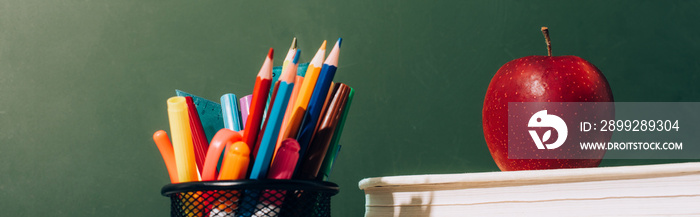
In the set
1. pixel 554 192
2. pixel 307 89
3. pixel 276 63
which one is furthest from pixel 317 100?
pixel 276 63

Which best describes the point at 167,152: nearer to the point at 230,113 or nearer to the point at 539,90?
the point at 230,113

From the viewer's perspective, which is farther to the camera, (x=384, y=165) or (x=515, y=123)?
(x=384, y=165)

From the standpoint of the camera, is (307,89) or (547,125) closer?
(307,89)

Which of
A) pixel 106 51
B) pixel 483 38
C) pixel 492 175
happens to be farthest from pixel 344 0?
pixel 492 175

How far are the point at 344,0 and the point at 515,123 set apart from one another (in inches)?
16.5

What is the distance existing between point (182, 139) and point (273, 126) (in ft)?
0.26

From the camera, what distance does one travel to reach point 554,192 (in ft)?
1.87

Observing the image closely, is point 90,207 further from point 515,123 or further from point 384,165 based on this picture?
point 515,123

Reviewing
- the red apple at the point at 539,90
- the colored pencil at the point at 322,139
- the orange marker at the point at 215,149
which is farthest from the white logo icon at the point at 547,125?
the orange marker at the point at 215,149

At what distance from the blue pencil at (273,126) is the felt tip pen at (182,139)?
56 mm

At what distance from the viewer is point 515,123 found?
27.1 inches

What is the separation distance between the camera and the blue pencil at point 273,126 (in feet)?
1.55

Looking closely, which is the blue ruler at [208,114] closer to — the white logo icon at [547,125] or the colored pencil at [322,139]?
the colored pencil at [322,139]

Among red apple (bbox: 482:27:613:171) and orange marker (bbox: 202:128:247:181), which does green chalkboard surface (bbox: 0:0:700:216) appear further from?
orange marker (bbox: 202:128:247:181)
